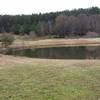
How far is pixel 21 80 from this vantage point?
12.2 m

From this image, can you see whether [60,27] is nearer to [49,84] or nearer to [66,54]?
[66,54]

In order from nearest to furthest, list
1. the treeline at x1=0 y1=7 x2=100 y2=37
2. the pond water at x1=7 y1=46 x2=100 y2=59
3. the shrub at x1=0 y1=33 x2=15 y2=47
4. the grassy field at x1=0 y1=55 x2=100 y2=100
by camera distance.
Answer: the grassy field at x1=0 y1=55 x2=100 y2=100 < the pond water at x1=7 y1=46 x2=100 y2=59 < the shrub at x1=0 y1=33 x2=15 y2=47 < the treeline at x1=0 y1=7 x2=100 y2=37

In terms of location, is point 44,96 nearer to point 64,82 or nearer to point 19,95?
point 19,95

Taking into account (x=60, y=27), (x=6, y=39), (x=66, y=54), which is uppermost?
(x=60, y=27)

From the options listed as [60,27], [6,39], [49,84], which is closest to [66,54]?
[6,39]

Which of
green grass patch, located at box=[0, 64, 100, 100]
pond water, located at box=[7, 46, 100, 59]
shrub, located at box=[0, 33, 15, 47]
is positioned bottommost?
pond water, located at box=[7, 46, 100, 59]

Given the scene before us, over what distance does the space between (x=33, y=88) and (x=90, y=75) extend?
3.65 meters

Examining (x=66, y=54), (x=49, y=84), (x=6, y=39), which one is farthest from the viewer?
(x=6, y=39)

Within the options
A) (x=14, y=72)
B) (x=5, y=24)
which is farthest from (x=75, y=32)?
(x=14, y=72)

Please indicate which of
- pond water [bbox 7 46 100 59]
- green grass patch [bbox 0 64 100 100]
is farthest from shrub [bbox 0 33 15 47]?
green grass patch [bbox 0 64 100 100]

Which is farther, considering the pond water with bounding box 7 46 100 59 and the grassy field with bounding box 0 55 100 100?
the pond water with bounding box 7 46 100 59

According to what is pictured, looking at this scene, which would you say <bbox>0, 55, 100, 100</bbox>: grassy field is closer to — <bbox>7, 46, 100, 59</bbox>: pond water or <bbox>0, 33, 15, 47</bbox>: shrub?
<bbox>7, 46, 100, 59</bbox>: pond water

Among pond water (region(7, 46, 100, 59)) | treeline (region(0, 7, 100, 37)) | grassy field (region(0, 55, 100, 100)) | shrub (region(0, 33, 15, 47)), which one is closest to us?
grassy field (region(0, 55, 100, 100))

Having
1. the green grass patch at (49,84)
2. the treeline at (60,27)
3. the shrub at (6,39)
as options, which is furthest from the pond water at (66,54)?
the treeline at (60,27)
